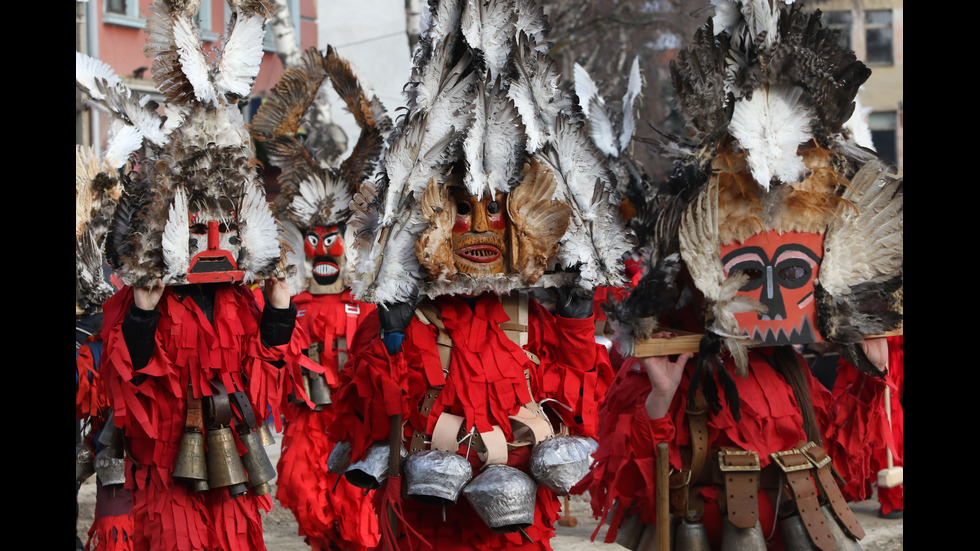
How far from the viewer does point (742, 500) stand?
13.3 feet

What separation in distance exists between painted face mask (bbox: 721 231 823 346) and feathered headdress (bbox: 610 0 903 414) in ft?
0.09

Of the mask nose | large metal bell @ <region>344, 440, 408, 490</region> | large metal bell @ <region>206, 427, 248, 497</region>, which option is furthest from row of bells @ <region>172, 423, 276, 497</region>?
the mask nose

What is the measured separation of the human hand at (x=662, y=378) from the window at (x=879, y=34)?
697 inches

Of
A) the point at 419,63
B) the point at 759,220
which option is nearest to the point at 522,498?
the point at 759,220

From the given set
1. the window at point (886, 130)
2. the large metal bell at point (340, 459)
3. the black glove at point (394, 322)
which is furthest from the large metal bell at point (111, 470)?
the window at point (886, 130)

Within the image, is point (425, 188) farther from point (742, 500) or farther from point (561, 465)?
point (742, 500)

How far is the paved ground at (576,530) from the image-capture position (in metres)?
6.53

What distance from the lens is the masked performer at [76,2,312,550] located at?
15.9 feet

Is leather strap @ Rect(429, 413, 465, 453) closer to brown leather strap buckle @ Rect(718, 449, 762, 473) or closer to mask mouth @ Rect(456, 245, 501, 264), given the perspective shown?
mask mouth @ Rect(456, 245, 501, 264)

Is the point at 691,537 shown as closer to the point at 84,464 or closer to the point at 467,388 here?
the point at 467,388

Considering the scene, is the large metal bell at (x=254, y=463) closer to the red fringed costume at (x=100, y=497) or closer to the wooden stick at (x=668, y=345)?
the red fringed costume at (x=100, y=497)

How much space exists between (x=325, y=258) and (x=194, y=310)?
1.84 metres

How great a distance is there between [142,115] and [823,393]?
14.4 feet

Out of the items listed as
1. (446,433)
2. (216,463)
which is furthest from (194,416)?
(446,433)
